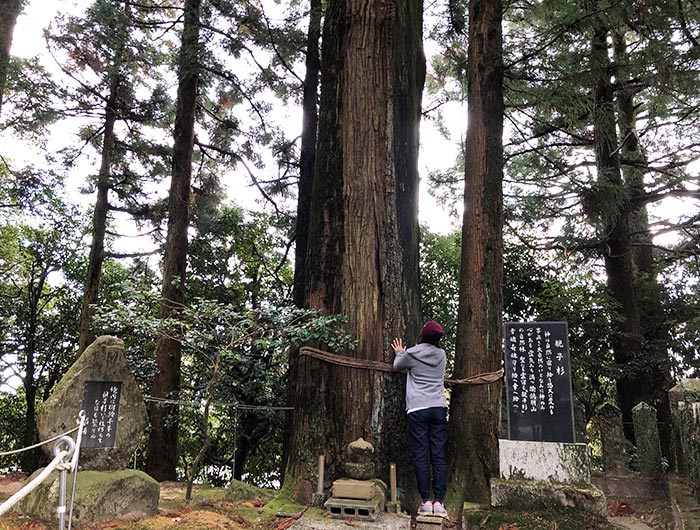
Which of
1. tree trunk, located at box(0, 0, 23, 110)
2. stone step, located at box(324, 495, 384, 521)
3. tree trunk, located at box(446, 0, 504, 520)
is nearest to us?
stone step, located at box(324, 495, 384, 521)

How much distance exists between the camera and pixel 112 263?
481 inches

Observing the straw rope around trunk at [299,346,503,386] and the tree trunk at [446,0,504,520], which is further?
the tree trunk at [446,0,504,520]

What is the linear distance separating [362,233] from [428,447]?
221 cm

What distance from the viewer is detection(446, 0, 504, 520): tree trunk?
4746mm

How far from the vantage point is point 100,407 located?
4.20 metres

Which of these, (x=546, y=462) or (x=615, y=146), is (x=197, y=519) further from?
(x=615, y=146)

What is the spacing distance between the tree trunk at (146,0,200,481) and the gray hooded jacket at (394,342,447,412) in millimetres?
4166

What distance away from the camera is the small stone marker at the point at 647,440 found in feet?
22.3

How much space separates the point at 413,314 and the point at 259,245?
6.65 meters

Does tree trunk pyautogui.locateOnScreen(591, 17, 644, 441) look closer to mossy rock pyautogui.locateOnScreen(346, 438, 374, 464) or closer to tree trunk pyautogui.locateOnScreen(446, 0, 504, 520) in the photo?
tree trunk pyautogui.locateOnScreen(446, 0, 504, 520)

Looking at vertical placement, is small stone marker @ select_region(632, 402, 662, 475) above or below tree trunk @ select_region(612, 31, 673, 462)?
below

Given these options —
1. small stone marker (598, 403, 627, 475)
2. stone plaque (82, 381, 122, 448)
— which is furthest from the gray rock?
small stone marker (598, 403, 627, 475)

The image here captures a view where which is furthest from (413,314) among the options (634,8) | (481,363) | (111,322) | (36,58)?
(36,58)

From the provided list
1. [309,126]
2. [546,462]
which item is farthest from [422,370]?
[309,126]
